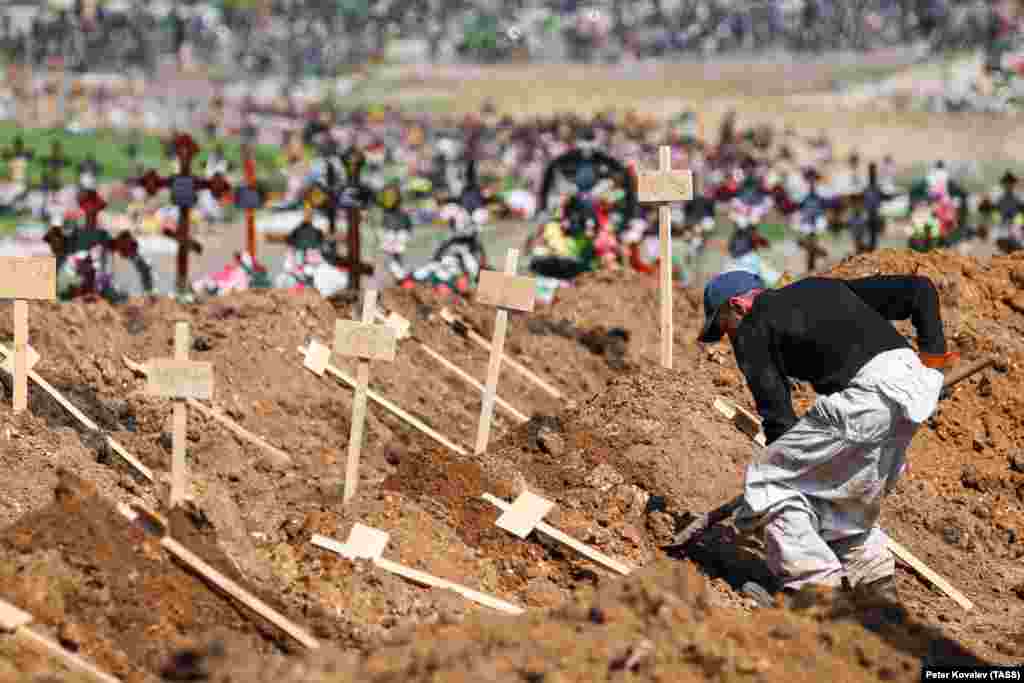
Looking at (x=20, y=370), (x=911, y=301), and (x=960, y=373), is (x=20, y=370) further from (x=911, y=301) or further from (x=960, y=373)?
(x=960, y=373)

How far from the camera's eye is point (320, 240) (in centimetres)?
1586

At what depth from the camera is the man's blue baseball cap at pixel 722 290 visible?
27.3 feet

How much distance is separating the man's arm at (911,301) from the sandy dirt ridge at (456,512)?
1.26 m

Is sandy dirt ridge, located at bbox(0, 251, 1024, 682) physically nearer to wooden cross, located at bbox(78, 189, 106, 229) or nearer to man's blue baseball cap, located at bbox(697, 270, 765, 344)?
man's blue baseball cap, located at bbox(697, 270, 765, 344)

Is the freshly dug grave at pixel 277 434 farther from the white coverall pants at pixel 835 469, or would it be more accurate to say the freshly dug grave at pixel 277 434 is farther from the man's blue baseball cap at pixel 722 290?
the man's blue baseball cap at pixel 722 290

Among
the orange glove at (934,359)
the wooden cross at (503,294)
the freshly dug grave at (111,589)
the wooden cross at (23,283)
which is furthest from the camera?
the wooden cross at (503,294)

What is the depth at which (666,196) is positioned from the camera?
1148 centimetres

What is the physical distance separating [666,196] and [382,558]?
3.67 meters

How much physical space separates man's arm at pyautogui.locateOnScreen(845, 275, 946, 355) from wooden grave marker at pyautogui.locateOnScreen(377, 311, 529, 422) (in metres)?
3.95

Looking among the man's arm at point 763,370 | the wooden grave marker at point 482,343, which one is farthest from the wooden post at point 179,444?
the wooden grave marker at point 482,343

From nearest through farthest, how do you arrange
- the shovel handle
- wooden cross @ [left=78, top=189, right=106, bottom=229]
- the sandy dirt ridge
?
1. the sandy dirt ridge
2. the shovel handle
3. wooden cross @ [left=78, top=189, right=106, bottom=229]

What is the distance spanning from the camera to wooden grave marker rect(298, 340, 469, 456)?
11.5 metres

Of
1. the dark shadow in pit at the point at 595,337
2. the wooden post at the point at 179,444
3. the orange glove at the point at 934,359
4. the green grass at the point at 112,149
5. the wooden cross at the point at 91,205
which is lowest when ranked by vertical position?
the green grass at the point at 112,149

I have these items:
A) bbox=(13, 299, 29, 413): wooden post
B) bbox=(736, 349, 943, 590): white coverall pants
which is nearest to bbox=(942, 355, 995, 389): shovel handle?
bbox=(736, 349, 943, 590): white coverall pants
